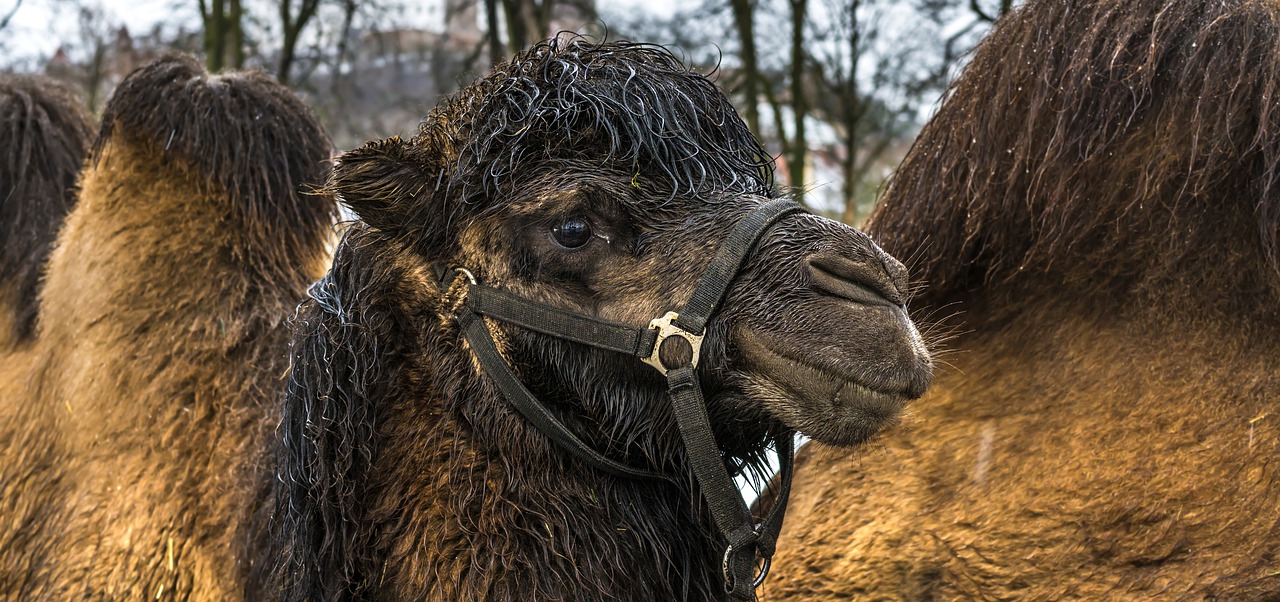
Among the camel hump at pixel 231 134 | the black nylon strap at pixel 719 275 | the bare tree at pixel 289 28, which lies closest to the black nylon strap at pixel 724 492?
the black nylon strap at pixel 719 275

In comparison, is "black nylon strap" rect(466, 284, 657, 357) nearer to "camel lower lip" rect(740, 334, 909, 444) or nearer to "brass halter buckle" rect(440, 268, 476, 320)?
"brass halter buckle" rect(440, 268, 476, 320)

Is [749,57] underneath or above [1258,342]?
above

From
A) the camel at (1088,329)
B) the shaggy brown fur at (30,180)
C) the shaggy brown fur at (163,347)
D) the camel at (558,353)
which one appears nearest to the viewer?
the camel at (558,353)

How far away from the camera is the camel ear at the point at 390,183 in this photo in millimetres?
2607

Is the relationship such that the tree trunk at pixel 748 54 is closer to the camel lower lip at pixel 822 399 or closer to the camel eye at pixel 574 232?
the camel eye at pixel 574 232

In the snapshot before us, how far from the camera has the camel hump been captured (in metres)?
3.85

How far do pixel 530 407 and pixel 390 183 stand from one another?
60 cm

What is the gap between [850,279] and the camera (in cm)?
229

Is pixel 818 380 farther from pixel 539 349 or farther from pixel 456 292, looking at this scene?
pixel 456 292

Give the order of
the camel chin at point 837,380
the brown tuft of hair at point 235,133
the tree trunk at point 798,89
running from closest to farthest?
the camel chin at point 837,380 → the brown tuft of hair at point 235,133 → the tree trunk at point 798,89

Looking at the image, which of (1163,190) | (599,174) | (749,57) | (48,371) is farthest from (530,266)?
(749,57)

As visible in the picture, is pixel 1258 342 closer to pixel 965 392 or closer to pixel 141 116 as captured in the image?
pixel 965 392

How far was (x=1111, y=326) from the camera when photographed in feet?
10.6

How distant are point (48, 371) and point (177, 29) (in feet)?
34.5
